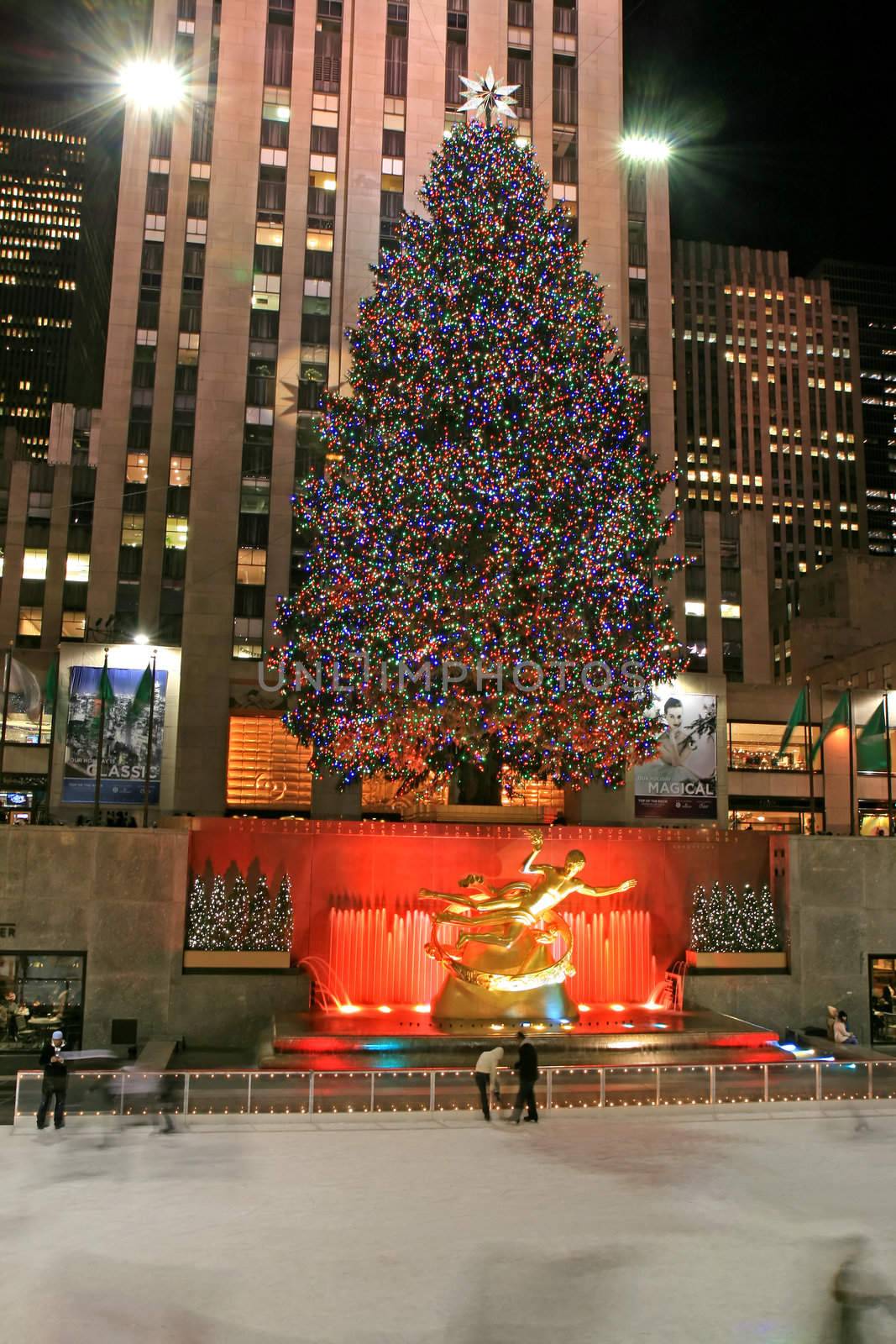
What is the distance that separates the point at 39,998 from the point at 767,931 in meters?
15.6

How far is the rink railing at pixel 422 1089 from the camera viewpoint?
15.5 metres

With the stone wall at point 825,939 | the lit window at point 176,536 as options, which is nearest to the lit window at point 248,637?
the lit window at point 176,536

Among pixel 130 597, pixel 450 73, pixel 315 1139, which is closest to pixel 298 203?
pixel 450 73

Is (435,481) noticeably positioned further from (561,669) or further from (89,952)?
(89,952)

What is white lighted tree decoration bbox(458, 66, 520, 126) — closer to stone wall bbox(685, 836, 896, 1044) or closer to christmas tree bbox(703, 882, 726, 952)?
stone wall bbox(685, 836, 896, 1044)

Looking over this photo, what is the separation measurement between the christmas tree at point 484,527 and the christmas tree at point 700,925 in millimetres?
4871

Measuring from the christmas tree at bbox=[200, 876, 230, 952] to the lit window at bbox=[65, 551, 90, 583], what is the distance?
→ 36810 mm

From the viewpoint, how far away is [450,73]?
164ft

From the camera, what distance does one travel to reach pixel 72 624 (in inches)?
2244

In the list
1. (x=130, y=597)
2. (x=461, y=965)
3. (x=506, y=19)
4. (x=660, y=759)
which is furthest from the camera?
(x=506, y=19)

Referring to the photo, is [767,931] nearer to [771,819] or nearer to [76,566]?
[771,819]

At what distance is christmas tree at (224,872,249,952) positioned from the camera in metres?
23.9

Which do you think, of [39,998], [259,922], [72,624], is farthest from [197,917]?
[72,624]

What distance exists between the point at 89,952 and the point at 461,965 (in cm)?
750
